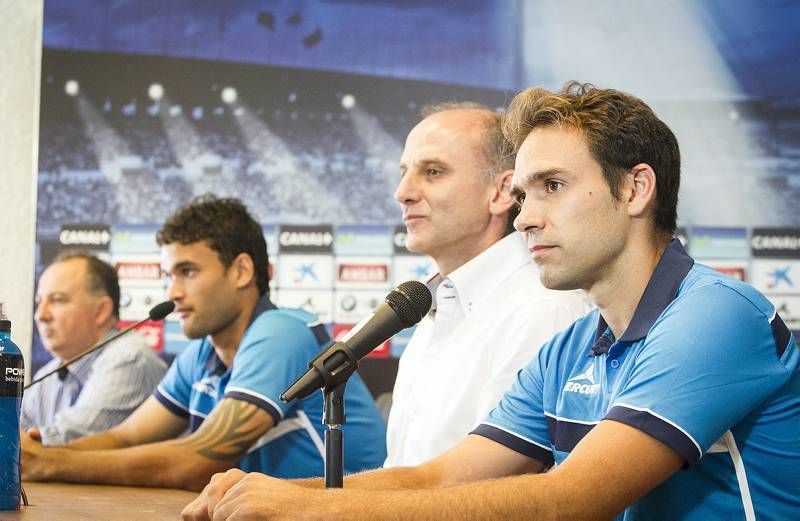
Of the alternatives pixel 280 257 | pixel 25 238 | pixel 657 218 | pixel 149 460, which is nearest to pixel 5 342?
pixel 149 460

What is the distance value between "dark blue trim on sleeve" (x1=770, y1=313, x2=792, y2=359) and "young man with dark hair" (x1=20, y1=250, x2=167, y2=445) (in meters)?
2.34

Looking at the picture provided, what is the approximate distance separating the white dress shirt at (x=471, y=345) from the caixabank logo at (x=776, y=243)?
43.7 inches

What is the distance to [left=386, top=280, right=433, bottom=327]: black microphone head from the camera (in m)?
1.35

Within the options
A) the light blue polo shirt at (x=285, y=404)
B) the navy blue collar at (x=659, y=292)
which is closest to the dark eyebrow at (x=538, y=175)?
the navy blue collar at (x=659, y=292)

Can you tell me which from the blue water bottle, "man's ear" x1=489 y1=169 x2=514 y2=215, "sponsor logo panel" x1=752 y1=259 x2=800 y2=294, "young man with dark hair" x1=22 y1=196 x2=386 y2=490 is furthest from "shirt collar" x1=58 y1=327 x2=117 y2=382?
"sponsor logo panel" x1=752 y1=259 x2=800 y2=294

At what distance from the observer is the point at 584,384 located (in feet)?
5.38

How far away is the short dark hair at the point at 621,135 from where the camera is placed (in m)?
1.66

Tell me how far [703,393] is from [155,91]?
2581 mm

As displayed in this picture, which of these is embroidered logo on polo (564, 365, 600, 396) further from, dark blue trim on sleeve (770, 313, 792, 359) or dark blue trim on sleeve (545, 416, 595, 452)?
dark blue trim on sleeve (770, 313, 792, 359)

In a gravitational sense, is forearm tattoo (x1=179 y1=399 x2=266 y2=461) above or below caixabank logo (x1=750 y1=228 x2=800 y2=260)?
below

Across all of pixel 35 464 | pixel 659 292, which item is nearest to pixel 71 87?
pixel 35 464

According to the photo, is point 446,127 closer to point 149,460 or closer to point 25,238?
point 149,460

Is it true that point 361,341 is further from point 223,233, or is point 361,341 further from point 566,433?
point 223,233

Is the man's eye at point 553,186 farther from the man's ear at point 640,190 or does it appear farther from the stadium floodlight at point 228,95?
the stadium floodlight at point 228,95
